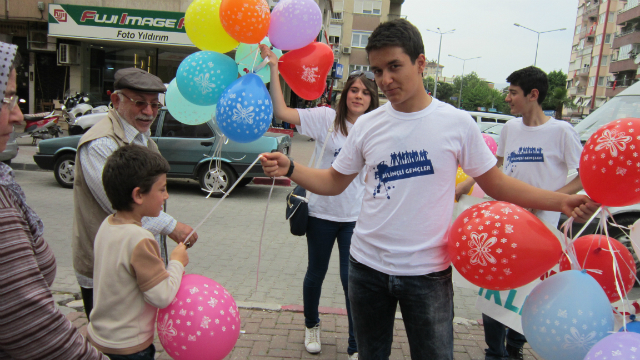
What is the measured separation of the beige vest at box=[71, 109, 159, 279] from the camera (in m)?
2.33

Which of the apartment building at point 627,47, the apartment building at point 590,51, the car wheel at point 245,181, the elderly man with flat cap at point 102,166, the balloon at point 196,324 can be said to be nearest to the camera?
the balloon at point 196,324

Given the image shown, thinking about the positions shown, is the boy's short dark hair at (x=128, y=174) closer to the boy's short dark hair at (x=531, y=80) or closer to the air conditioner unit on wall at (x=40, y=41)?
the boy's short dark hair at (x=531, y=80)

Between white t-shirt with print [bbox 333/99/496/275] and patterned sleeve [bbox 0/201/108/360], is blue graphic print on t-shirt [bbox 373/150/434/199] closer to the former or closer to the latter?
white t-shirt with print [bbox 333/99/496/275]

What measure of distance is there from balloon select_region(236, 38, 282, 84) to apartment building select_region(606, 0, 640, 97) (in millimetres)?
49652

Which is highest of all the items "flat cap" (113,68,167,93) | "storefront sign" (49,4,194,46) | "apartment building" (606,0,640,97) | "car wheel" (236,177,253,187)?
"apartment building" (606,0,640,97)

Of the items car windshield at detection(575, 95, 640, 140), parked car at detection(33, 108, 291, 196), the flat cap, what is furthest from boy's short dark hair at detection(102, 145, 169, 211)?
parked car at detection(33, 108, 291, 196)

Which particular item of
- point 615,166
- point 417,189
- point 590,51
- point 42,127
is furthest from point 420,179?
point 590,51

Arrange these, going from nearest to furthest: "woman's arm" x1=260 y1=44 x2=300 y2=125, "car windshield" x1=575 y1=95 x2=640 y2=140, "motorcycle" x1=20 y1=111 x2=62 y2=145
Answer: "woman's arm" x1=260 y1=44 x2=300 y2=125
"car windshield" x1=575 y1=95 x2=640 y2=140
"motorcycle" x1=20 y1=111 x2=62 y2=145

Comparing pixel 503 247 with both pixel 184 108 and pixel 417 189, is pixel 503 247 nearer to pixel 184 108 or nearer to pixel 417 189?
pixel 417 189

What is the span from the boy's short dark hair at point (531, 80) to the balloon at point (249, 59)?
1.84 meters

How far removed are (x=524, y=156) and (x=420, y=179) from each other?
169 centimetres

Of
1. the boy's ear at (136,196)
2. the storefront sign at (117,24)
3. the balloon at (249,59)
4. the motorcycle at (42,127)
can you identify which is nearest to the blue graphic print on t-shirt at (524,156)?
the balloon at (249,59)

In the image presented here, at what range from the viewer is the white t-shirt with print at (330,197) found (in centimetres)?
317

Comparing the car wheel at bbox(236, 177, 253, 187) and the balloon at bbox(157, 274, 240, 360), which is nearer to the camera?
the balloon at bbox(157, 274, 240, 360)
